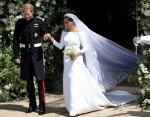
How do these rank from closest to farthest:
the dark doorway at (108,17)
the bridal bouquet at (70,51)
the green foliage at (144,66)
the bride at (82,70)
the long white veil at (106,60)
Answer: the bridal bouquet at (70,51) < the bride at (82,70) < the green foliage at (144,66) < the long white veil at (106,60) < the dark doorway at (108,17)

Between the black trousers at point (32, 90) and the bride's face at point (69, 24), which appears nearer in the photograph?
the bride's face at point (69, 24)

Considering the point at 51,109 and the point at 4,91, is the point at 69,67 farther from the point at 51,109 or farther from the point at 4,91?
the point at 4,91

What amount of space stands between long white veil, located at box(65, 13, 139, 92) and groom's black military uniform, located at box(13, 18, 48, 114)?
2.45 ft

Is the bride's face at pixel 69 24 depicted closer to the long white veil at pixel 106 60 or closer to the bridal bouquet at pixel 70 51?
the long white veil at pixel 106 60

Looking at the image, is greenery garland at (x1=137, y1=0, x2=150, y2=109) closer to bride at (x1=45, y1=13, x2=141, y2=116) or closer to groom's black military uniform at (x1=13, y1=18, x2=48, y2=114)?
bride at (x1=45, y1=13, x2=141, y2=116)

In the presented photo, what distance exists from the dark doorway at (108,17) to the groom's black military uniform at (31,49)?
27.0 feet

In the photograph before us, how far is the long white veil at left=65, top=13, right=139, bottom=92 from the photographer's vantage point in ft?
26.2

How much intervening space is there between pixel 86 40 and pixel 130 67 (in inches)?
59.4

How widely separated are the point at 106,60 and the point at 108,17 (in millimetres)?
9068

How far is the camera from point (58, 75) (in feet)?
32.0

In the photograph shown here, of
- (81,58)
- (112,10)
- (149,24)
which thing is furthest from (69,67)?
(112,10)

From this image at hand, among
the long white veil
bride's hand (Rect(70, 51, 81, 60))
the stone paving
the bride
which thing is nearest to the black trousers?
the stone paving

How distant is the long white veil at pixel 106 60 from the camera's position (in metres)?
7.98

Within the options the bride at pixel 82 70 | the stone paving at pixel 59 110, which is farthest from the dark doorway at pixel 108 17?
the bride at pixel 82 70
